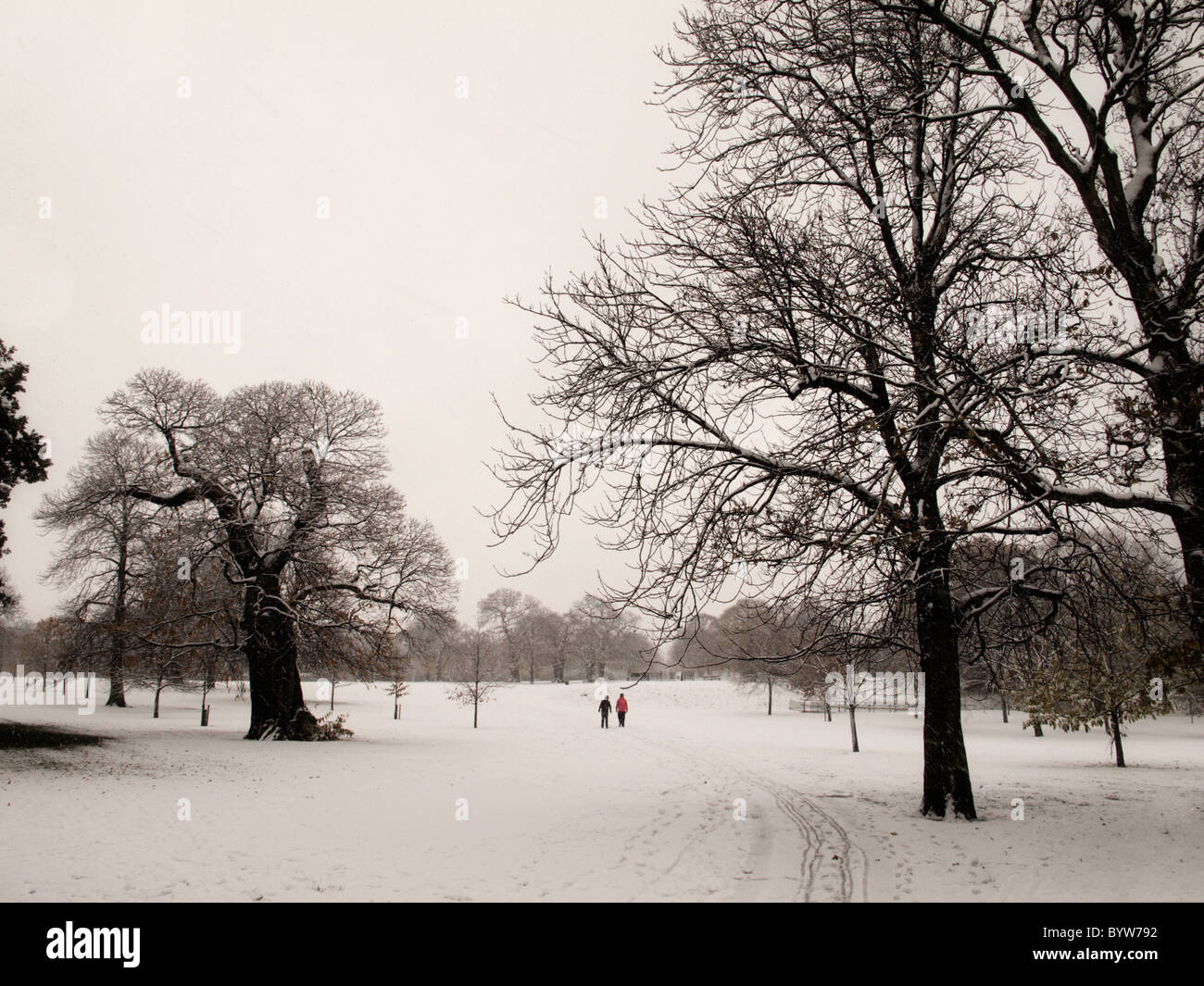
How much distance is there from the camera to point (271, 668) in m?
21.5

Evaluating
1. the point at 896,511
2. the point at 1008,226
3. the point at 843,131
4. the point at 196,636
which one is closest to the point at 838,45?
the point at 843,131

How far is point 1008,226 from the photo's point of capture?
1028cm

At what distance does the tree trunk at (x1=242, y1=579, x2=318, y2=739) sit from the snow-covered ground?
4.26 ft

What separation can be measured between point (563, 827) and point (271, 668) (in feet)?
49.0

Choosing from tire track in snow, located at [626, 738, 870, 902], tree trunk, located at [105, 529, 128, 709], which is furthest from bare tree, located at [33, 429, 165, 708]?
tire track in snow, located at [626, 738, 870, 902]

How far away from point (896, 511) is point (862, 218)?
4.51 meters

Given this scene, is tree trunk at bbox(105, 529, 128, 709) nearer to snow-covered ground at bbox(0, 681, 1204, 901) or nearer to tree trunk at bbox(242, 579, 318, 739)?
snow-covered ground at bbox(0, 681, 1204, 901)

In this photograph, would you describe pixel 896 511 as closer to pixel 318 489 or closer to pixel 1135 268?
pixel 1135 268

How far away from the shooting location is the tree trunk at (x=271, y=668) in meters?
20.3

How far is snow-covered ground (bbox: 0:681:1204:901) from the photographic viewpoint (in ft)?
22.7

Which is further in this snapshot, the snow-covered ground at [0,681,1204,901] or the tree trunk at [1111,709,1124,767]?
the tree trunk at [1111,709,1124,767]

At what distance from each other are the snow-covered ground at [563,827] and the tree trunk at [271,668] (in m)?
1.30

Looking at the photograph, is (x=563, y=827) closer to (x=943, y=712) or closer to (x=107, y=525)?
(x=943, y=712)
